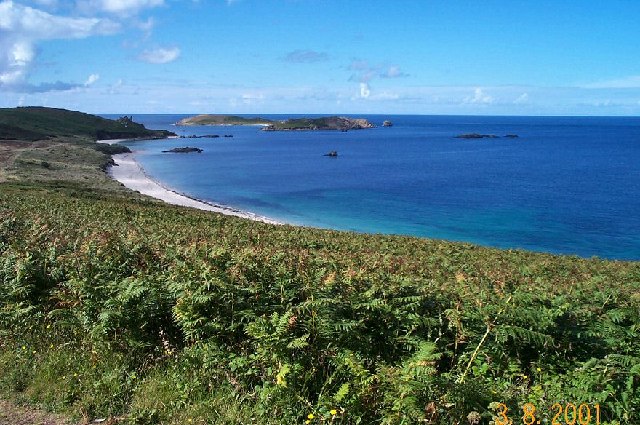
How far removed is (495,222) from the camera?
6106 centimetres

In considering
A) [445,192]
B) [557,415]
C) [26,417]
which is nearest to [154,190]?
[445,192]

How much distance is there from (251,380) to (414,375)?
7.08ft

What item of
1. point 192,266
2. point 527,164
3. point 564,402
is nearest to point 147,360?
point 192,266

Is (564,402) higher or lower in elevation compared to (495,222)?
higher

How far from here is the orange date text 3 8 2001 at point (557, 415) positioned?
16.5ft

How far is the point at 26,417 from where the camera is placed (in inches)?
238

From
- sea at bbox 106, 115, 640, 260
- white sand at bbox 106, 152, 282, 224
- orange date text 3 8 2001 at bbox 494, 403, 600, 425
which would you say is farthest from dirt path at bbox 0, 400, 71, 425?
sea at bbox 106, 115, 640, 260

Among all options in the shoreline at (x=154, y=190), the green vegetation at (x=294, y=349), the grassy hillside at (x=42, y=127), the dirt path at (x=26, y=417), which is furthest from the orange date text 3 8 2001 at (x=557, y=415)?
the grassy hillside at (x=42, y=127)

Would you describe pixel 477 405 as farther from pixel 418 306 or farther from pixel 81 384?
pixel 81 384

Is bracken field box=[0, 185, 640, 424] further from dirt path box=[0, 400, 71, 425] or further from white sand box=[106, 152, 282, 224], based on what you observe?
white sand box=[106, 152, 282, 224]

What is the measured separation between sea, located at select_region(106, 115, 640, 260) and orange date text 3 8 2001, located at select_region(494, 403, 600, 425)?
4659 centimetres

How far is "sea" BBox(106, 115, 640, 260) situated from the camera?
55.9 meters

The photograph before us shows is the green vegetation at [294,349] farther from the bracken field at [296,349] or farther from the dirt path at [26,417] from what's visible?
the dirt path at [26,417]

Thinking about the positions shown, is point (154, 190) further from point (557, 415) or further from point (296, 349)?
point (557, 415)
